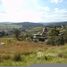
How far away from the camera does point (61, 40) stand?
46.8 feet

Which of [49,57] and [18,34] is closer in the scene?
[49,57]

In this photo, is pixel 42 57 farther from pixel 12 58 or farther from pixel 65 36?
pixel 65 36

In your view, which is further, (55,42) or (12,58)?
(55,42)

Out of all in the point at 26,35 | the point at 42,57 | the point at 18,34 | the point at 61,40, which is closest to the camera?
the point at 42,57

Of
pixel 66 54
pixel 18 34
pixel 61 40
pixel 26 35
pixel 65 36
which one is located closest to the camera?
pixel 66 54

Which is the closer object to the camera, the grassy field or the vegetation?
the grassy field

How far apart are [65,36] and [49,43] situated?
1609 millimetres

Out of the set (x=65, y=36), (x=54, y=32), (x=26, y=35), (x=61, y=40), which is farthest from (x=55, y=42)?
(x=26, y=35)

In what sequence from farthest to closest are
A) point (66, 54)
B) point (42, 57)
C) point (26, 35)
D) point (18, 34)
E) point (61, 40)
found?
point (26, 35) → point (18, 34) → point (61, 40) → point (66, 54) → point (42, 57)

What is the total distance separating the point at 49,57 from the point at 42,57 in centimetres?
29

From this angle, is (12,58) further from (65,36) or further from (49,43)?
(65,36)

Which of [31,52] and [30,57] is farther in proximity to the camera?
[31,52]

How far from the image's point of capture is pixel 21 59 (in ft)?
23.8

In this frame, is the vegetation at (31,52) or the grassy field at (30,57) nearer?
the grassy field at (30,57)
